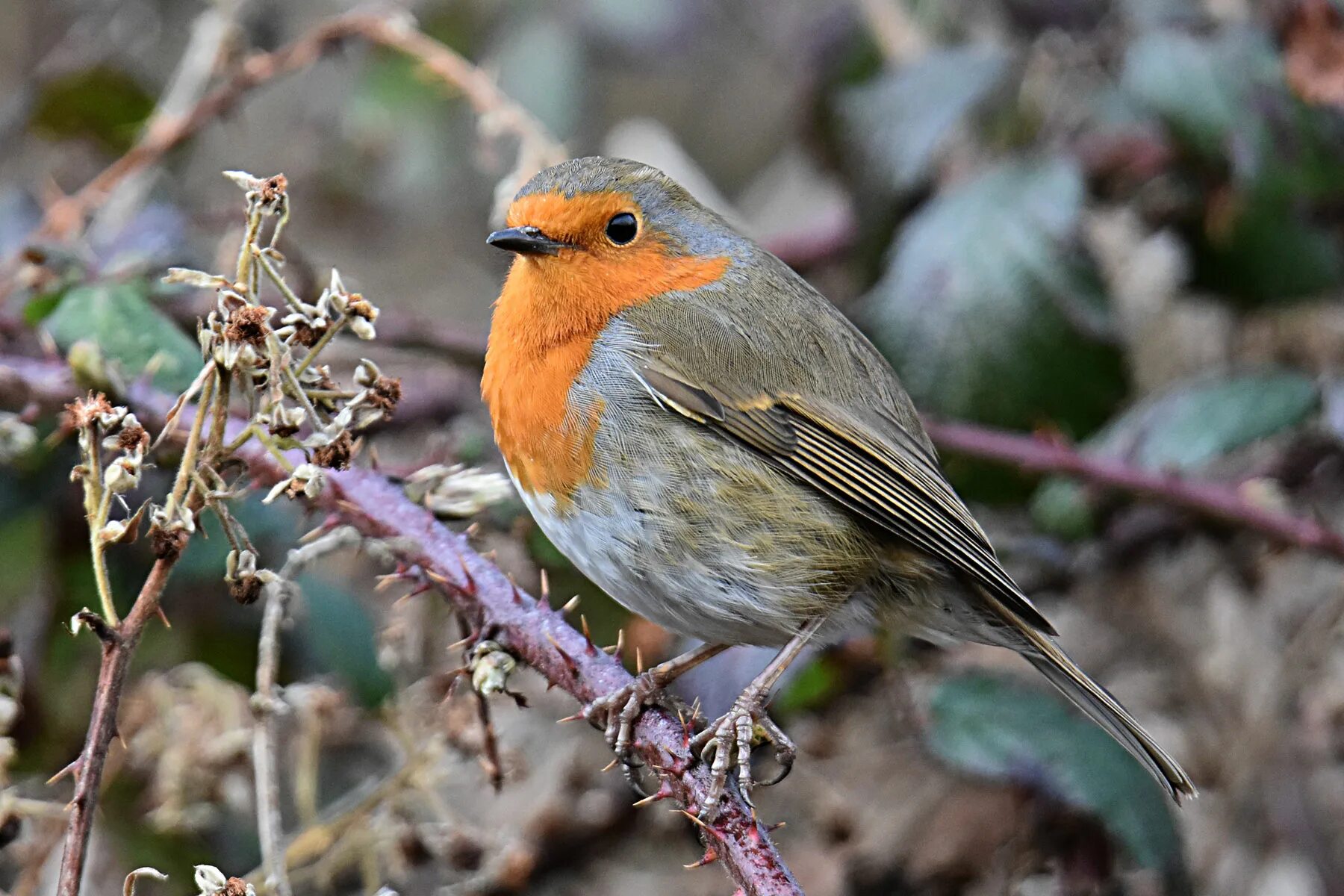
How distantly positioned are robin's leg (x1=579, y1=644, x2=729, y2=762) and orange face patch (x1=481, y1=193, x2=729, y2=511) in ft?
1.13

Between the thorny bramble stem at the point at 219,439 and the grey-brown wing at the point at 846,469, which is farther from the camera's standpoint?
the grey-brown wing at the point at 846,469

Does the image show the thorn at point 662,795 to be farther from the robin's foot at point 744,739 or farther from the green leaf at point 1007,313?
the green leaf at point 1007,313

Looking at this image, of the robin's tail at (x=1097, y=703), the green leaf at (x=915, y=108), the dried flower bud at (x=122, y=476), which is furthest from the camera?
the green leaf at (x=915, y=108)

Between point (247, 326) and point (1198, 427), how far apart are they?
2.16 m

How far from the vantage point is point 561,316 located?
2.62 metres

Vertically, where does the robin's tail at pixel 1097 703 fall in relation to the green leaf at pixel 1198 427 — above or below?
below

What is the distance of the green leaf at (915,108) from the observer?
10.4 feet

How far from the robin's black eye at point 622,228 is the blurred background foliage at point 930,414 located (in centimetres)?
48

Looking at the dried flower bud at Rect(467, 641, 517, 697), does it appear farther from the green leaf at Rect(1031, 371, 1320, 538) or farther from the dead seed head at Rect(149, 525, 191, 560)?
the green leaf at Rect(1031, 371, 1320, 538)

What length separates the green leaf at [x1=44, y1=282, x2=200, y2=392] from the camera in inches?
85.9

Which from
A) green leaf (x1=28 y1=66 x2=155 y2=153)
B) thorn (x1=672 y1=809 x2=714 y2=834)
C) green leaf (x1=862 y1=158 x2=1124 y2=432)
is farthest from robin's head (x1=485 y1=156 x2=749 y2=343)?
green leaf (x1=28 y1=66 x2=155 y2=153)

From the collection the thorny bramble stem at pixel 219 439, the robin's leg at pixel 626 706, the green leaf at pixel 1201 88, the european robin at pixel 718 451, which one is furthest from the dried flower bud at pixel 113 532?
the green leaf at pixel 1201 88

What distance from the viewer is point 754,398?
259cm

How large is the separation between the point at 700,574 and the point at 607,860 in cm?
126
